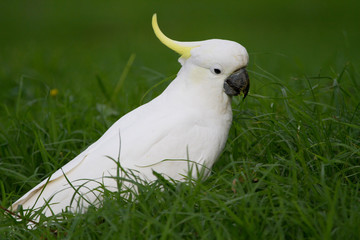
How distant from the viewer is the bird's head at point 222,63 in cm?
229

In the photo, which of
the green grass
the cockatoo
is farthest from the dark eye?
the green grass

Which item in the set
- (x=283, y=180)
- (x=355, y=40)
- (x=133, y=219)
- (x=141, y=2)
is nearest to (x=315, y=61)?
(x=355, y=40)

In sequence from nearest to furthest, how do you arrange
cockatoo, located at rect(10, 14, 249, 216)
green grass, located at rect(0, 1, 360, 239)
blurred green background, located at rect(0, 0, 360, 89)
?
green grass, located at rect(0, 1, 360, 239)
cockatoo, located at rect(10, 14, 249, 216)
blurred green background, located at rect(0, 0, 360, 89)

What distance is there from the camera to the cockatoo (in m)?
2.26

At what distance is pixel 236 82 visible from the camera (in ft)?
7.66

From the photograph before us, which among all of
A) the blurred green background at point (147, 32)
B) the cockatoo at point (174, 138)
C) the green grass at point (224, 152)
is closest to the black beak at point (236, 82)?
the cockatoo at point (174, 138)

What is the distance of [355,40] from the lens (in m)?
6.62

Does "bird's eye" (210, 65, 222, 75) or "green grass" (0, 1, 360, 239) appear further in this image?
"bird's eye" (210, 65, 222, 75)

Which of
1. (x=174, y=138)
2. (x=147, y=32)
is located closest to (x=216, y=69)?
(x=174, y=138)

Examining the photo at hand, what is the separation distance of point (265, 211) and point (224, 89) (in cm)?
72

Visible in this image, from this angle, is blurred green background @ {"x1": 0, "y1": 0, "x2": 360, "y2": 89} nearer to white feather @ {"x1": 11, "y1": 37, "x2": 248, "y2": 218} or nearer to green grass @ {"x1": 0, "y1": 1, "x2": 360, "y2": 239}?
green grass @ {"x1": 0, "y1": 1, "x2": 360, "y2": 239}

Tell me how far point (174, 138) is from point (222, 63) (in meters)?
0.43

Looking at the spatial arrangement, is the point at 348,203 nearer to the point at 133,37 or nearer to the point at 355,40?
the point at 355,40

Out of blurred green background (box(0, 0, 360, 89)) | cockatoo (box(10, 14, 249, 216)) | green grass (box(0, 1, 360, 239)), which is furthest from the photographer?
blurred green background (box(0, 0, 360, 89))
